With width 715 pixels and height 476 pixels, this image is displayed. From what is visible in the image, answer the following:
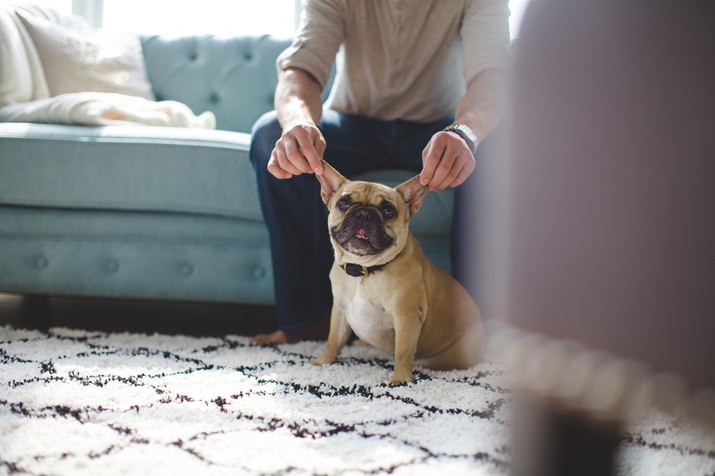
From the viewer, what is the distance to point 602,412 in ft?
1.19

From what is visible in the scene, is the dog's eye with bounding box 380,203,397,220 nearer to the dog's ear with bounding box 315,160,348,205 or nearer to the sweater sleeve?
the dog's ear with bounding box 315,160,348,205

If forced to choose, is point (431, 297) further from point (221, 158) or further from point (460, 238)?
point (221, 158)

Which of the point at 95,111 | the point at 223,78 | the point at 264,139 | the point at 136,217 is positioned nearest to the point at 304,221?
the point at 264,139

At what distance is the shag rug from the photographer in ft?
2.10

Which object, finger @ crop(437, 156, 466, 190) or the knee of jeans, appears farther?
the knee of jeans

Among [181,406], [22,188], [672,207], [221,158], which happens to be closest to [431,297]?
[181,406]

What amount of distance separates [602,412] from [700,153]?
0.57 ft

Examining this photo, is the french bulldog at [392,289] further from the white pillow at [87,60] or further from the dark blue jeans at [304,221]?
the white pillow at [87,60]

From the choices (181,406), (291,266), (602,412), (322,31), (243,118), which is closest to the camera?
(602,412)

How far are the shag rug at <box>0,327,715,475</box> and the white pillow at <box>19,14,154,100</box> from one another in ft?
3.19

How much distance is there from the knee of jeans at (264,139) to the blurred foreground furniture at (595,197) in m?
0.99

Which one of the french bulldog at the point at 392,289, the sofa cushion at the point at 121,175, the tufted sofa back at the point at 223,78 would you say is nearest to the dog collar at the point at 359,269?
the french bulldog at the point at 392,289

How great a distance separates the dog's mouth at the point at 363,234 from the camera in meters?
1.05

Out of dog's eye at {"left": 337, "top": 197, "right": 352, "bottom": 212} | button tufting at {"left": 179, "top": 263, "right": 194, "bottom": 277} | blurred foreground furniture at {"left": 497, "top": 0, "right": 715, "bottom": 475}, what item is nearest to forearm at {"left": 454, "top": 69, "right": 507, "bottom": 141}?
dog's eye at {"left": 337, "top": 197, "right": 352, "bottom": 212}
